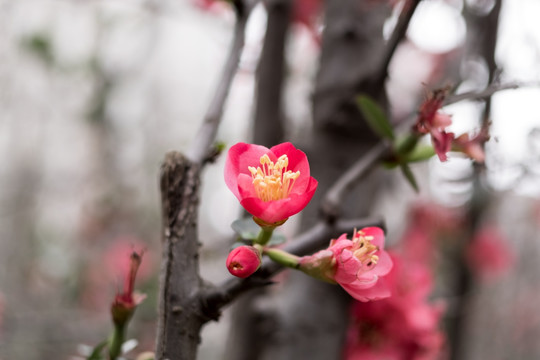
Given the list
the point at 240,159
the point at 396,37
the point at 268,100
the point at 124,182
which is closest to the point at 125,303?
the point at 240,159

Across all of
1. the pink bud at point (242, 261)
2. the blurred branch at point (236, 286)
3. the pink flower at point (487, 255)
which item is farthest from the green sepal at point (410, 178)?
the pink flower at point (487, 255)

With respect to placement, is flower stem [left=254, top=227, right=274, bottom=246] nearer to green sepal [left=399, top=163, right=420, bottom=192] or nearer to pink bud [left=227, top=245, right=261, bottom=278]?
pink bud [left=227, top=245, right=261, bottom=278]

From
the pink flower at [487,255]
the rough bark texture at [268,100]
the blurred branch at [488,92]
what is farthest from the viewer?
the pink flower at [487,255]

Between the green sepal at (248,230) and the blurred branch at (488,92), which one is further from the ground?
the blurred branch at (488,92)

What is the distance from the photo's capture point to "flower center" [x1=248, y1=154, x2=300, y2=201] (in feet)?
1.08

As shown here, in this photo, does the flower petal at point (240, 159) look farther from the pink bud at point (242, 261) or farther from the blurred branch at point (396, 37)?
the blurred branch at point (396, 37)

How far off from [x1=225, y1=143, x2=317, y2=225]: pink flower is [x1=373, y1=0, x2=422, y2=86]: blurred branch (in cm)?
23

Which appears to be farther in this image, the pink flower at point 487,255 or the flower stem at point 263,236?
the pink flower at point 487,255

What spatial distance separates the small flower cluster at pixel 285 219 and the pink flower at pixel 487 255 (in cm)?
107

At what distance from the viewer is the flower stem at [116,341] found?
0.39 m

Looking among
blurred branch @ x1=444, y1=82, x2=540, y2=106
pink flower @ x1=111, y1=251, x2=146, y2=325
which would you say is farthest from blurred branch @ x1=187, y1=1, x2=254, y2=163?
blurred branch @ x1=444, y1=82, x2=540, y2=106

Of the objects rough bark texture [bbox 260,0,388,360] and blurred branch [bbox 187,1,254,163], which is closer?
blurred branch [bbox 187,1,254,163]

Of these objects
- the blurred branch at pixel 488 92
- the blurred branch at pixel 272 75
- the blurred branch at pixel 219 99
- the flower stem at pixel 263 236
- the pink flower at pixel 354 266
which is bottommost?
the pink flower at pixel 354 266

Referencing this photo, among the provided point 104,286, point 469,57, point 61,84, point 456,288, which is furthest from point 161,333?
point 61,84
